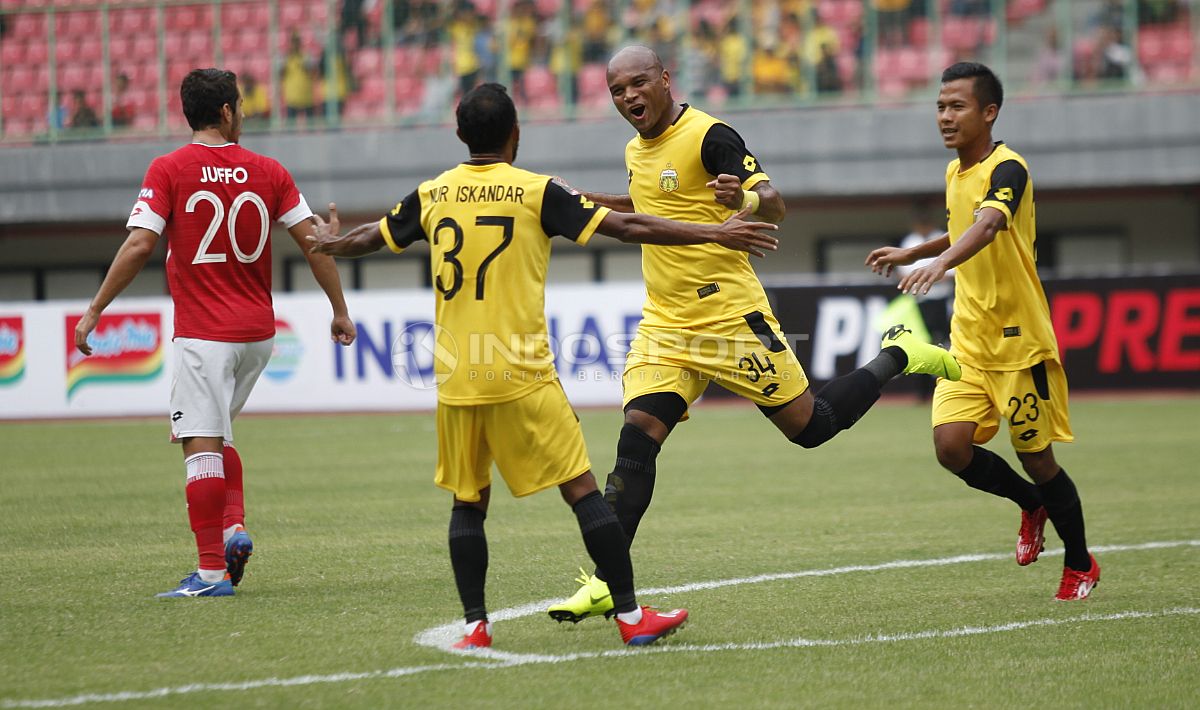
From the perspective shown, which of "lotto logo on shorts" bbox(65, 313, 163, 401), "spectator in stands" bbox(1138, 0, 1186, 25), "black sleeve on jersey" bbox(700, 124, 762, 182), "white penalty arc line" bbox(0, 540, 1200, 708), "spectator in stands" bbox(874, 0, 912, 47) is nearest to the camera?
"white penalty arc line" bbox(0, 540, 1200, 708)

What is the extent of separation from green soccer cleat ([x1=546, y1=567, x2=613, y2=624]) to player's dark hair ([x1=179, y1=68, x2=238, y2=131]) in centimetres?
276

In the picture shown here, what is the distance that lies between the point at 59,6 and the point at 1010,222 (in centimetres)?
2196

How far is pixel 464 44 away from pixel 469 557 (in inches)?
750

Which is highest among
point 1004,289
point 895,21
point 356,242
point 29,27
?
point 29,27

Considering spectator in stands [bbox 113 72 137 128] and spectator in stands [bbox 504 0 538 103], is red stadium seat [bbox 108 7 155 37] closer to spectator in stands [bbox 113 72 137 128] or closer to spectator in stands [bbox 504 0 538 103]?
spectator in stands [bbox 113 72 137 128]

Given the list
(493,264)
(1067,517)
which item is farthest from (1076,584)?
(493,264)

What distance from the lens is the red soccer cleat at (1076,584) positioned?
628 centimetres

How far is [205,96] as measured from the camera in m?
6.57

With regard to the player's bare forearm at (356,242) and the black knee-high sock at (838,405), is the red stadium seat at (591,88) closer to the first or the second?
the black knee-high sock at (838,405)

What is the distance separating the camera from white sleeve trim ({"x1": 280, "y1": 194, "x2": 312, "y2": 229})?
266 inches

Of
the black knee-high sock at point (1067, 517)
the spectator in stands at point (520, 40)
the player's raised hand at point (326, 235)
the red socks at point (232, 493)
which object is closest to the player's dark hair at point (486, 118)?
the player's raised hand at point (326, 235)

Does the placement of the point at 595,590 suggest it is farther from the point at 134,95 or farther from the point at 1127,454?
the point at 134,95

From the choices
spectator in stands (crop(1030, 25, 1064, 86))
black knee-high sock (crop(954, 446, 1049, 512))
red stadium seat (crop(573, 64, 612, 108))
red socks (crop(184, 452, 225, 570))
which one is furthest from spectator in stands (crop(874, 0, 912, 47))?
red socks (crop(184, 452, 225, 570))

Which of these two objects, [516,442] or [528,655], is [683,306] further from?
[528,655]
